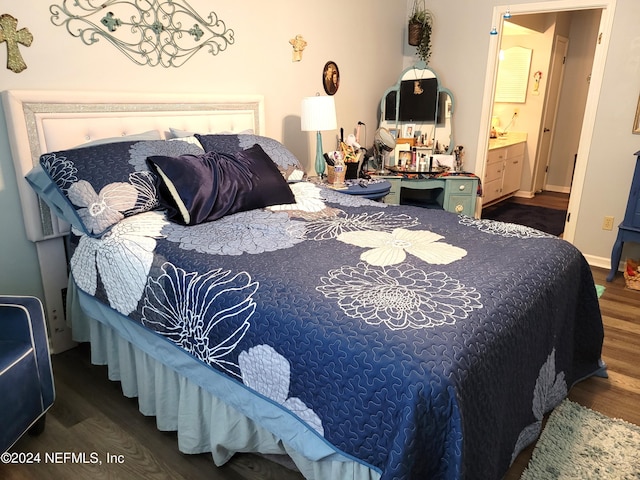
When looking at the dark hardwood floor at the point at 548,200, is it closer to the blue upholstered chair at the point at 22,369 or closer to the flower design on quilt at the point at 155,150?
the flower design on quilt at the point at 155,150

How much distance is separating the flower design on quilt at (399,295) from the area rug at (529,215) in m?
3.62

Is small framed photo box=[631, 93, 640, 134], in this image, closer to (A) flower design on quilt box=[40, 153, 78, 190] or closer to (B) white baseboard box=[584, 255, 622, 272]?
(B) white baseboard box=[584, 255, 622, 272]

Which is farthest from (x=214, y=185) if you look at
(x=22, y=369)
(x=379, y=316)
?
(x=379, y=316)

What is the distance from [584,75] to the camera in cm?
606

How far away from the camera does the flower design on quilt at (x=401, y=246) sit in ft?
5.51

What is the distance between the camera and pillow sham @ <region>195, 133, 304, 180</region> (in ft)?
8.00

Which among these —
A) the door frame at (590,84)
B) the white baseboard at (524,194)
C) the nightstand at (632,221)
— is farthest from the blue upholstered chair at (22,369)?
the white baseboard at (524,194)

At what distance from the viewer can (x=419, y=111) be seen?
4344mm

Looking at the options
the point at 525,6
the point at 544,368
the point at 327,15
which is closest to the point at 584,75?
the point at 525,6

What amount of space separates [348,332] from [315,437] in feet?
1.10

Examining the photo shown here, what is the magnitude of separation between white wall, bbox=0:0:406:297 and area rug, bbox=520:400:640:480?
7.74ft

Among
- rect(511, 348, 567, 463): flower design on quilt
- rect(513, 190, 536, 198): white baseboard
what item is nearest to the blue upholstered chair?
rect(511, 348, 567, 463): flower design on quilt

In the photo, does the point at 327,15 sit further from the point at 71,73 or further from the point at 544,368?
the point at 544,368

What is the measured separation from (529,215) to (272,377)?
15.4 ft
